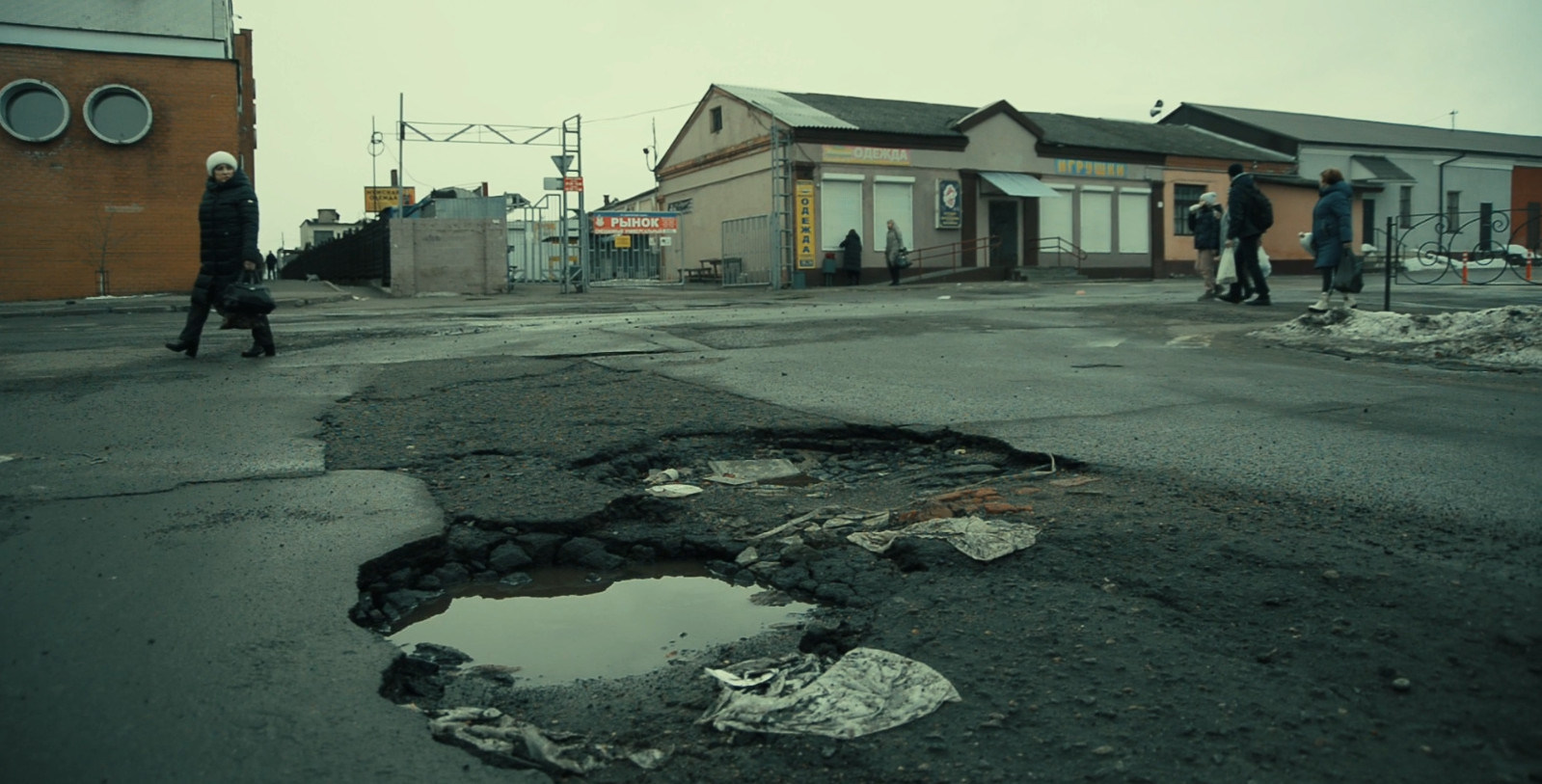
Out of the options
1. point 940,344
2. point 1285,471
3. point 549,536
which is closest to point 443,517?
point 549,536

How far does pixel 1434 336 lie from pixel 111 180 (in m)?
26.2

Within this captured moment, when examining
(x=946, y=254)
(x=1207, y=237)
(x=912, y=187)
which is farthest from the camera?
(x=946, y=254)

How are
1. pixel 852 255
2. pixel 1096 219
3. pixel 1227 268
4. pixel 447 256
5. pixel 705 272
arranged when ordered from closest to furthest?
pixel 1227 268, pixel 447 256, pixel 852 255, pixel 705 272, pixel 1096 219

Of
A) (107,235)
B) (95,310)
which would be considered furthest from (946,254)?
(95,310)

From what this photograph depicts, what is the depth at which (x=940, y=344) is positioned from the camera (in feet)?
33.3

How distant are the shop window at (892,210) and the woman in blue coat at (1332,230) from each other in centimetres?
2046

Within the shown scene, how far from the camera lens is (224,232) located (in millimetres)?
8820

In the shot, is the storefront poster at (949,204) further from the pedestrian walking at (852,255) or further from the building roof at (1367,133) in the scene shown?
the building roof at (1367,133)

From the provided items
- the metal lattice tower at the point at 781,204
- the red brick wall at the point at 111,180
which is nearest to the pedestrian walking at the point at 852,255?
the metal lattice tower at the point at 781,204

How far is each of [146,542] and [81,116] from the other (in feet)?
84.8

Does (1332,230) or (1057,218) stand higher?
(1057,218)

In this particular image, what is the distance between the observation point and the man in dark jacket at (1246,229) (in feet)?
45.2

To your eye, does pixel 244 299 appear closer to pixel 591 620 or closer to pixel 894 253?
pixel 591 620

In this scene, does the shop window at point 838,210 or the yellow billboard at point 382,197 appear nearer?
the shop window at point 838,210
